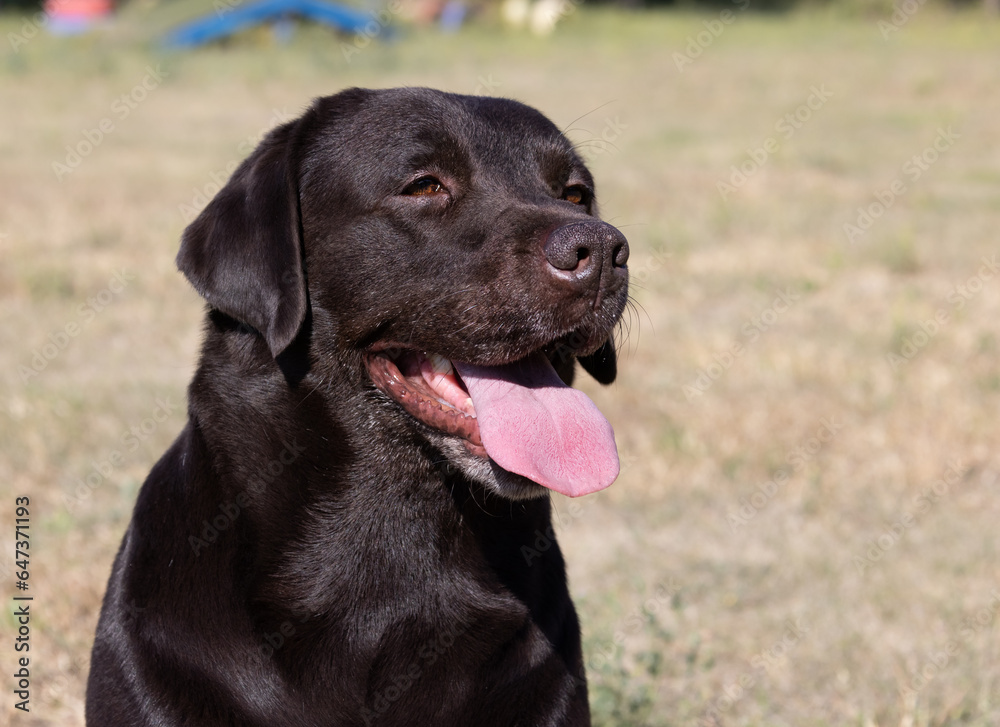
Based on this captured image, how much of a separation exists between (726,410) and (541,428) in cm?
360

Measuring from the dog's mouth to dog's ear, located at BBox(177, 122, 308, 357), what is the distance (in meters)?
0.27

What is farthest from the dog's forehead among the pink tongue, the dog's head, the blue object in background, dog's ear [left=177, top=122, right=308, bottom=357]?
the blue object in background

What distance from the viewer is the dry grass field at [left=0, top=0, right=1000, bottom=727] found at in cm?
404

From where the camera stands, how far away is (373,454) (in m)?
2.75

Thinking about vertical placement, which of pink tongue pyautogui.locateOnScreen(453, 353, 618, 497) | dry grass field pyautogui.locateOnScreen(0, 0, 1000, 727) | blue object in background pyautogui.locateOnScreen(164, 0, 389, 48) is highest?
pink tongue pyautogui.locateOnScreen(453, 353, 618, 497)

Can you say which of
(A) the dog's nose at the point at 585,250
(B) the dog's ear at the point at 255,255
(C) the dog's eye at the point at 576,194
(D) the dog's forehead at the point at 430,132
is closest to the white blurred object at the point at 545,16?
(C) the dog's eye at the point at 576,194

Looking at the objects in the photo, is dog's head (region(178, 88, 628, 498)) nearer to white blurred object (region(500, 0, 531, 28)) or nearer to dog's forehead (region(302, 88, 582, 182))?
dog's forehead (region(302, 88, 582, 182))

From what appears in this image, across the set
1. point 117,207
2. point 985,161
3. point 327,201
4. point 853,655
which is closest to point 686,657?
point 853,655

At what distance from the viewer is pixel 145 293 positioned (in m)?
8.27

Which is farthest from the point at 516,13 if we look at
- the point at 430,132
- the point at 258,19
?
the point at 430,132

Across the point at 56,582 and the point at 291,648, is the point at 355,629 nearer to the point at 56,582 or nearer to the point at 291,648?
the point at 291,648

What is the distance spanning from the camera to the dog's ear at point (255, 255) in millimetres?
2619

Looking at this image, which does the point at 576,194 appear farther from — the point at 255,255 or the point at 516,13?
the point at 516,13

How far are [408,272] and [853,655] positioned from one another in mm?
2475
